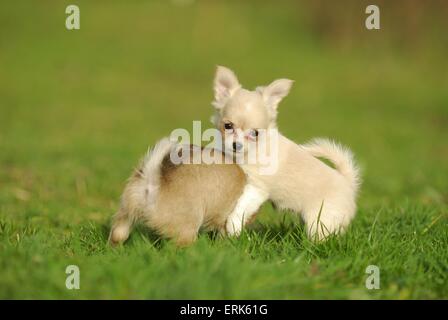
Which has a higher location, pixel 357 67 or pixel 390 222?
pixel 357 67

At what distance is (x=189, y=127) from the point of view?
1183 cm

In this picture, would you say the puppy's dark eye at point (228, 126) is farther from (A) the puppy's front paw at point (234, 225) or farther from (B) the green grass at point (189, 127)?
(B) the green grass at point (189, 127)

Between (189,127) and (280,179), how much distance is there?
752 centimetres

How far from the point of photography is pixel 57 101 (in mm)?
12883

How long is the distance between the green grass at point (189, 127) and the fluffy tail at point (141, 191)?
0.22 m

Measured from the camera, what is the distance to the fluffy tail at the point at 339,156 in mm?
4664

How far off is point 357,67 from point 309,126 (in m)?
5.14

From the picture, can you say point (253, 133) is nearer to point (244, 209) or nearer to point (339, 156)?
point (244, 209)

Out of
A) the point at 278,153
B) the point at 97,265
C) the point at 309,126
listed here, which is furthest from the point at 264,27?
the point at 97,265

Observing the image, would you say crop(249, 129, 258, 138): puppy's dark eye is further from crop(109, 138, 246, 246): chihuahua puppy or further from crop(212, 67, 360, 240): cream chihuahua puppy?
crop(109, 138, 246, 246): chihuahua puppy

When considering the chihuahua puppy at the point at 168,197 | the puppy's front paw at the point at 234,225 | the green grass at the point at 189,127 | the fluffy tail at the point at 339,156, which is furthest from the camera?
the fluffy tail at the point at 339,156

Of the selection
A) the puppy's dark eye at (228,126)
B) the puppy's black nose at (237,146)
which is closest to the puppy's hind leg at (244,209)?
the puppy's black nose at (237,146)
